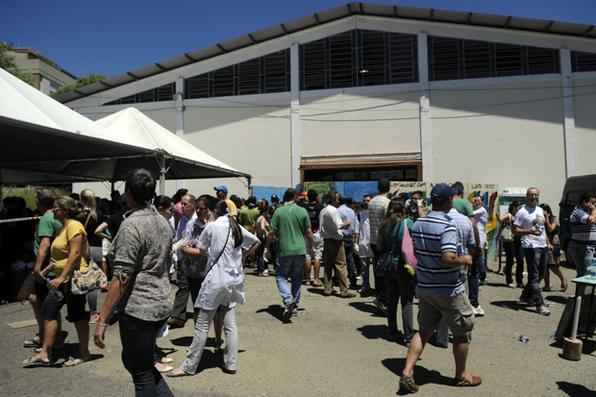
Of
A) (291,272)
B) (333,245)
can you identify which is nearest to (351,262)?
(333,245)

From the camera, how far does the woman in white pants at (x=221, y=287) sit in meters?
4.31

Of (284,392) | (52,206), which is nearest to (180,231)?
(52,206)

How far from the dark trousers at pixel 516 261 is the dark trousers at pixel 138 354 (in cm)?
785

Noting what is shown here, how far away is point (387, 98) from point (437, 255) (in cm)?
1482

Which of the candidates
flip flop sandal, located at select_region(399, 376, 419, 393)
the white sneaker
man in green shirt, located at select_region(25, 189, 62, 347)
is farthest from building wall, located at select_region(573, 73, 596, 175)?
man in green shirt, located at select_region(25, 189, 62, 347)

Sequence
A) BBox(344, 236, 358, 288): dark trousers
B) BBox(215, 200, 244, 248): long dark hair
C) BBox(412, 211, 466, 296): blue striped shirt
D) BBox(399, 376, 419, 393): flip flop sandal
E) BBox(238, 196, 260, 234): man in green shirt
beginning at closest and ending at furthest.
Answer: BBox(412, 211, 466, 296): blue striped shirt, BBox(399, 376, 419, 393): flip flop sandal, BBox(215, 200, 244, 248): long dark hair, BBox(344, 236, 358, 288): dark trousers, BBox(238, 196, 260, 234): man in green shirt

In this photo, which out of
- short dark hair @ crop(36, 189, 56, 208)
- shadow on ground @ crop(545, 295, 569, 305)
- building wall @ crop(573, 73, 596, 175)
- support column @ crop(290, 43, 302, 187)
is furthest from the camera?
support column @ crop(290, 43, 302, 187)

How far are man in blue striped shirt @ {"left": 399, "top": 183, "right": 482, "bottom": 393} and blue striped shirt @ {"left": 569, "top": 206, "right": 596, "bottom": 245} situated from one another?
349cm

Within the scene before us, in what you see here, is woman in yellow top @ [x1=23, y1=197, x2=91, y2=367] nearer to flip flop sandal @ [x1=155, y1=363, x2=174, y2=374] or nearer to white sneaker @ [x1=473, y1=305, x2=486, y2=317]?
flip flop sandal @ [x1=155, y1=363, x2=174, y2=374]

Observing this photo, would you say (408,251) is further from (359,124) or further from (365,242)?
(359,124)

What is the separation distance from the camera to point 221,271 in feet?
14.3

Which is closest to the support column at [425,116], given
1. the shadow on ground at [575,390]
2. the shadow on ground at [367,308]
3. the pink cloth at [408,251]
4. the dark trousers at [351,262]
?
the dark trousers at [351,262]

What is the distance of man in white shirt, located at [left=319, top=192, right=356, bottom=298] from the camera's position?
7749mm

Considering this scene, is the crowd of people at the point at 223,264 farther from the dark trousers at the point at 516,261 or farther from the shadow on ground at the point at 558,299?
the shadow on ground at the point at 558,299
